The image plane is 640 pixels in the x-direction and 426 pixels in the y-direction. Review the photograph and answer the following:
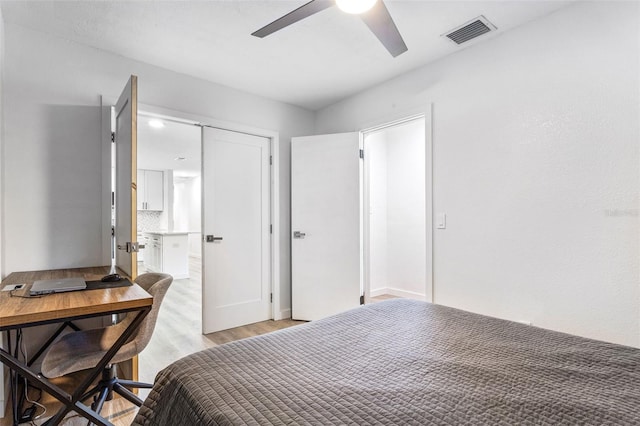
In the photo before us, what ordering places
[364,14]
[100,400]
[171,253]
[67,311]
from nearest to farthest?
[67,311] < [364,14] < [100,400] < [171,253]

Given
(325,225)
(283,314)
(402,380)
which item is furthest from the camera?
(283,314)

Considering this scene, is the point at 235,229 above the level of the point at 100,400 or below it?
above

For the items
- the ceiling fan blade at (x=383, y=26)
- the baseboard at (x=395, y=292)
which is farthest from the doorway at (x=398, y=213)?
the ceiling fan blade at (x=383, y=26)

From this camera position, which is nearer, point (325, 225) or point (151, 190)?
point (325, 225)

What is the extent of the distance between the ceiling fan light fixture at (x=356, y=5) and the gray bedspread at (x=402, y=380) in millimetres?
1480

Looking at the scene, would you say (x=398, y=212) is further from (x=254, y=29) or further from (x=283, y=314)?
(x=254, y=29)

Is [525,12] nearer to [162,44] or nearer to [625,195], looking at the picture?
[625,195]

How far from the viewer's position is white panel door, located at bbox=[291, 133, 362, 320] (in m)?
3.38

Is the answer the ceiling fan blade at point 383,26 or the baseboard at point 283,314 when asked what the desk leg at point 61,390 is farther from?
the baseboard at point 283,314

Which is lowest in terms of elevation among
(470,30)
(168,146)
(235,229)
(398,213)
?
(235,229)

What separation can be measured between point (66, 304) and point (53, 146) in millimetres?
1529

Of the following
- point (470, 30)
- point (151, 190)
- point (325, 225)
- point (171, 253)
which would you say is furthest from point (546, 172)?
point (151, 190)

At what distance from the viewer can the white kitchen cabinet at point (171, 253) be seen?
20.1 ft

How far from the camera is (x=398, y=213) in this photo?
15.4ft
